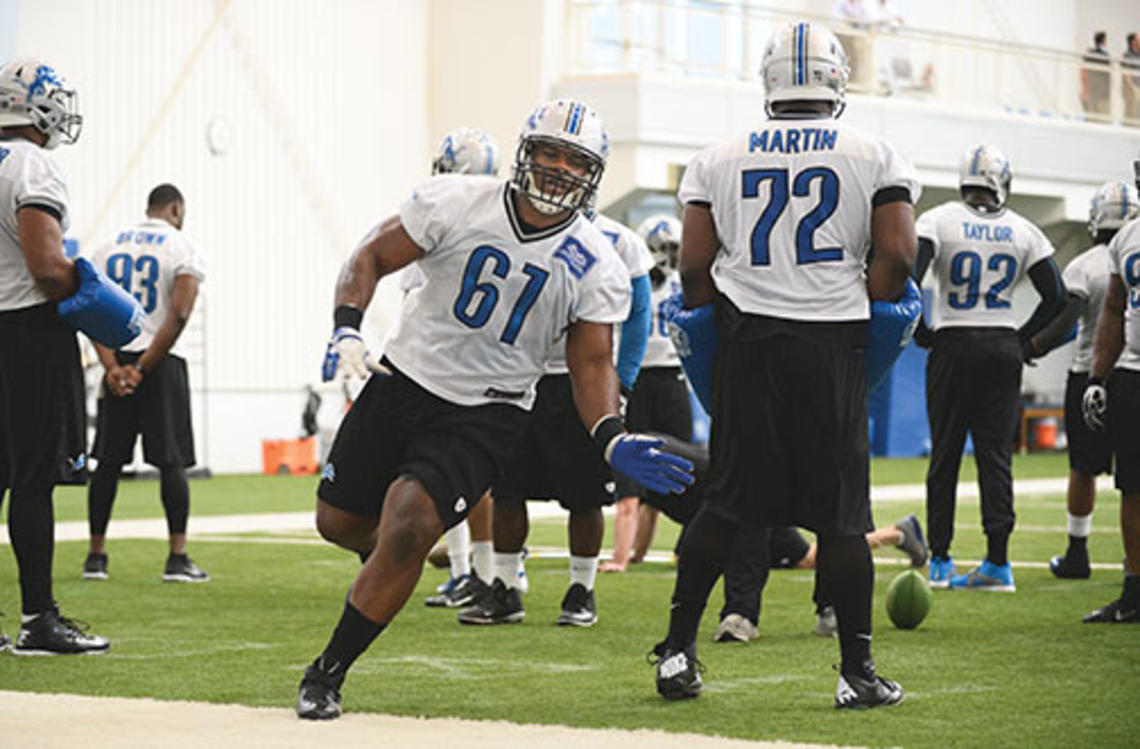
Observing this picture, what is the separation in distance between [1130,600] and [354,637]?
12.8ft

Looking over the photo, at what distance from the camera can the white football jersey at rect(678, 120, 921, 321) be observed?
6.11 m

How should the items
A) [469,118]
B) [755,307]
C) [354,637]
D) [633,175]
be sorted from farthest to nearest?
1. [469,118]
2. [633,175]
3. [755,307]
4. [354,637]

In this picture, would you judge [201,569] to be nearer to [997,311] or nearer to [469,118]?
[997,311]

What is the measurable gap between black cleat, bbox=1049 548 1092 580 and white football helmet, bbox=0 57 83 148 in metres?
5.91

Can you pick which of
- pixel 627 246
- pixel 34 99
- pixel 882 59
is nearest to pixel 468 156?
pixel 627 246

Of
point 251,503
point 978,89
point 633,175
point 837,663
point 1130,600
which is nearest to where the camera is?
point 837,663

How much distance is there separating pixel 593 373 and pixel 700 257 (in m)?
0.55

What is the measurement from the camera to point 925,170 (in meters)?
26.6

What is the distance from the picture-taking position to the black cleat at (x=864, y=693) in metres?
5.87

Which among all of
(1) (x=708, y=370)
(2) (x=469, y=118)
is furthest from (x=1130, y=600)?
(2) (x=469, y=118)

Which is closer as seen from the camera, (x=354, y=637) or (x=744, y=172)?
(x=354, y=637)

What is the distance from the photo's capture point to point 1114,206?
10.3 m

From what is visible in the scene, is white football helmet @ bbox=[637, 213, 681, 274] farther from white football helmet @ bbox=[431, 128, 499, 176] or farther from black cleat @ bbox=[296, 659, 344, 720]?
black cleat @ bbox=[296, 659, 344, 720]

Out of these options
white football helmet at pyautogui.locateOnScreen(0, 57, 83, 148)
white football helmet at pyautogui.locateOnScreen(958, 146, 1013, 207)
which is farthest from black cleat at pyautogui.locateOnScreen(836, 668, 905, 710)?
white football helmet at pyautogui.locateOnScreen(958, 146, 1013, 207)
